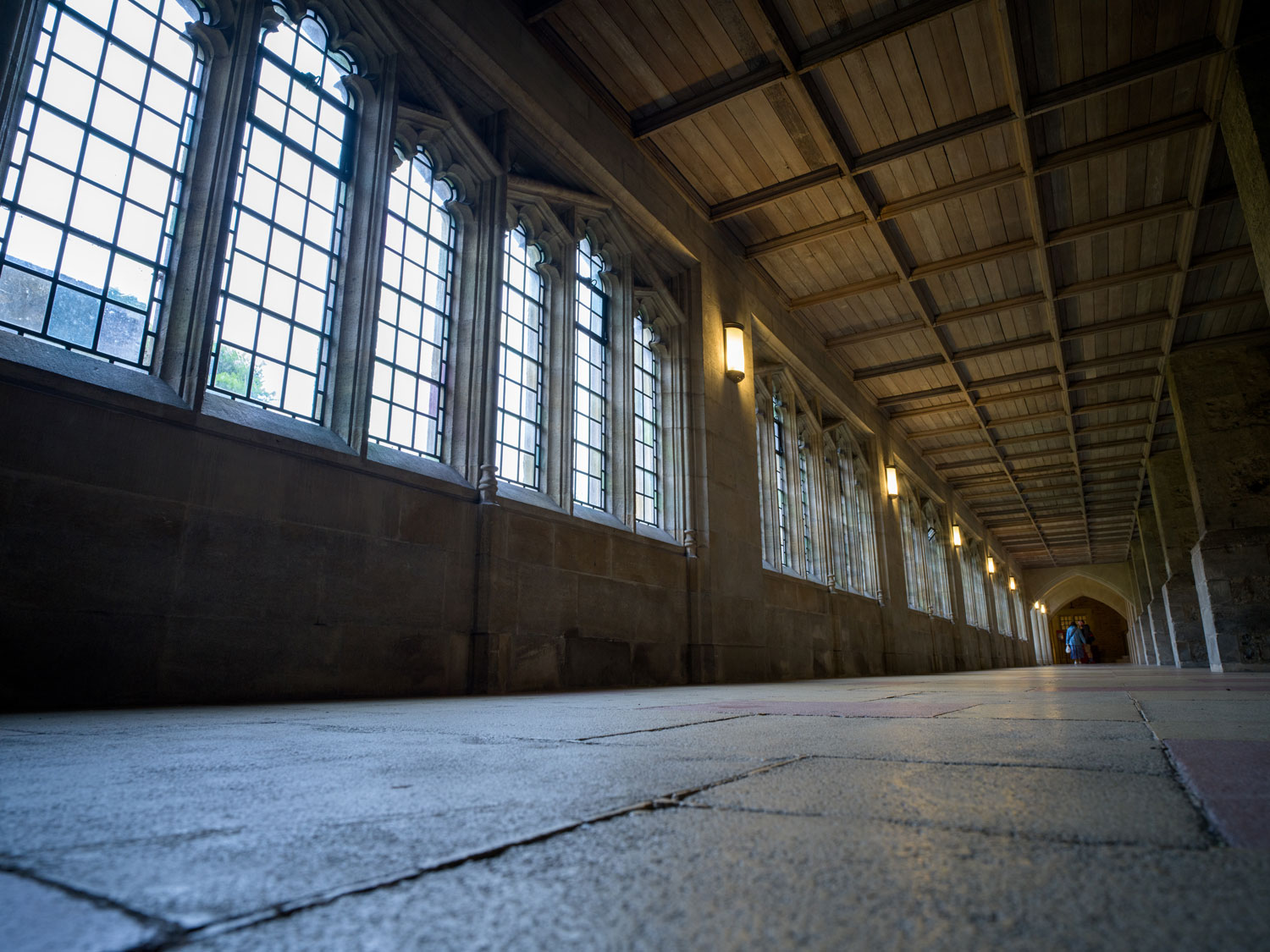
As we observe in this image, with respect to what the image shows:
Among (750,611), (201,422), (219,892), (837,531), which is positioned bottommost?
(219,892)

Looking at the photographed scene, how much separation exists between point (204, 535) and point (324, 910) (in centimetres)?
417

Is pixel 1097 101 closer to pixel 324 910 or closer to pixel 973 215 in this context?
pixel 973 215

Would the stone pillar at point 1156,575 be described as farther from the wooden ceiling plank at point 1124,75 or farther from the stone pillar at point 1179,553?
the wooden ceiling plank at point 1124,75

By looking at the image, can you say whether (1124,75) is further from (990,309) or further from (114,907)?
(114,907)

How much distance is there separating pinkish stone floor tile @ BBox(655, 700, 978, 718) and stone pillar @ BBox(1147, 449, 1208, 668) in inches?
623

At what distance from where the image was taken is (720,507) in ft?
31.2

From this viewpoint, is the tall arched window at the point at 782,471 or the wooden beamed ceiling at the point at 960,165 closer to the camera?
the wooden beamed ceiling at the point at 960,165

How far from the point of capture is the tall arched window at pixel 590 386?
8133mm

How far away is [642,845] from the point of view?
3.09 ft

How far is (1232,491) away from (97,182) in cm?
1298

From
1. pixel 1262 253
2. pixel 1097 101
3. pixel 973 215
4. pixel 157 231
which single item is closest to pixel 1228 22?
pixel 1097 101

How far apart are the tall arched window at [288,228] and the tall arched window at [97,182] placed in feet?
1.48

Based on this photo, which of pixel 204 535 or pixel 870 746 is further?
pixel 204 535

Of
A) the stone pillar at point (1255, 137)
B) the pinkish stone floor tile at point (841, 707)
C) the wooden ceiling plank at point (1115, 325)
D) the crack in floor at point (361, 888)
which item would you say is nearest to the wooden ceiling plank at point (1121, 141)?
the stone pillar at point (1255, 137)
